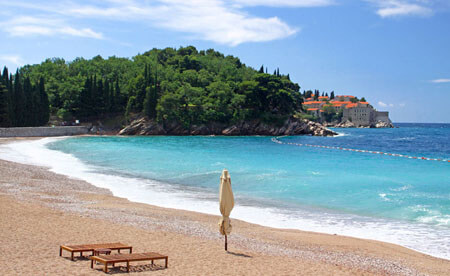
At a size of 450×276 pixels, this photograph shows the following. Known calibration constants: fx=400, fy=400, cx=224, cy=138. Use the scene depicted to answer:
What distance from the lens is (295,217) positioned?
1602 cm

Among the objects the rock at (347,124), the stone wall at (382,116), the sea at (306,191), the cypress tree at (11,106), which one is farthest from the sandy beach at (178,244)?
the stone wall at (382,116)

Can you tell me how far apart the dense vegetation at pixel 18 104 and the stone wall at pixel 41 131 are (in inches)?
134

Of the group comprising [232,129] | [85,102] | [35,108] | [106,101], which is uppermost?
[106,101]

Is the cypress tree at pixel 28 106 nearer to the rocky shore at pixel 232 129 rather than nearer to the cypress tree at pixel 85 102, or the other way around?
the cypress tree at pixel 85 102

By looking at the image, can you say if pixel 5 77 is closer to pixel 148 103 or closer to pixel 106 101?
pixel 106 101

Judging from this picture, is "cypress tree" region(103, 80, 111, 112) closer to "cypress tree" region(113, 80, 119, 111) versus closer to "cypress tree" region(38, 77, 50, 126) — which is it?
"cypress tree" region(113, 80, 119, 111)

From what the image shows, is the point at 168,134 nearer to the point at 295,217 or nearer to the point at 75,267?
the point at 295,217

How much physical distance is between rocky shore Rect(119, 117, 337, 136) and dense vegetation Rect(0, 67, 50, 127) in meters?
18.5

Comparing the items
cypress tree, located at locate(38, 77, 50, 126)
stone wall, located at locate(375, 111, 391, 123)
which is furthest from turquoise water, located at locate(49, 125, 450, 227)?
stone wall, located at locate(375, 111, 391, 123)

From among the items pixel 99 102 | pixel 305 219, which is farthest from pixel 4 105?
pixel 305 219

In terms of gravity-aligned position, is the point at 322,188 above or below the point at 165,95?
below

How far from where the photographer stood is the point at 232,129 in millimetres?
92312

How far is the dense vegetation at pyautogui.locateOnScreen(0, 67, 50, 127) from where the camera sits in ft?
216

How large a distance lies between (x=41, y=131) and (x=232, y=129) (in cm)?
4095
